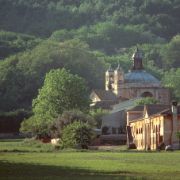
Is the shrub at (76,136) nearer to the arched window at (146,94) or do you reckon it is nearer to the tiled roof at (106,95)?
the arched window at (146,94)

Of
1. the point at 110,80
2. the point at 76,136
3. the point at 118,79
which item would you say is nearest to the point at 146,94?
the point at 118,79

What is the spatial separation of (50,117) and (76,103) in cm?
635

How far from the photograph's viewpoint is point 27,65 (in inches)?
7308

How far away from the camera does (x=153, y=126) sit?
107 meters

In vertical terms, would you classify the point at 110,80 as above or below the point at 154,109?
above

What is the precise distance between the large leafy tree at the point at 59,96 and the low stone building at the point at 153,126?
7888mm

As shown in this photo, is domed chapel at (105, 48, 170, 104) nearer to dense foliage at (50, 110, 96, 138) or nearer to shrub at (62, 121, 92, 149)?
dense foliage at (50, 110, 96, 138)

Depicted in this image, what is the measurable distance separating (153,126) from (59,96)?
16.9 metres

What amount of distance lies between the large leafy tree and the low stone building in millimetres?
7888

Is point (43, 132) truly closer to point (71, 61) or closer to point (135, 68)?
point (135, 68)

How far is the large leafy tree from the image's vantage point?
117000 mm

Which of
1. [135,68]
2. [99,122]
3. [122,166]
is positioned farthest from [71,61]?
[122,166]

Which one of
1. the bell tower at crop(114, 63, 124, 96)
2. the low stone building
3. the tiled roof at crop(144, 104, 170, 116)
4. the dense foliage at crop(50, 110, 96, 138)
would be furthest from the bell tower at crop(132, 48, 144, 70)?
the dense foliage at crop(50, 110, 96, 138)

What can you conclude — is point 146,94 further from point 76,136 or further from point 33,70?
point 76,136
